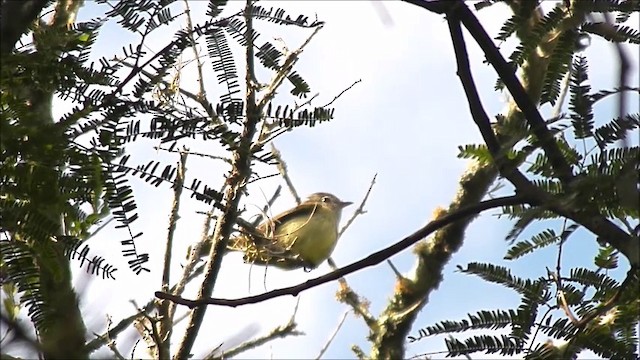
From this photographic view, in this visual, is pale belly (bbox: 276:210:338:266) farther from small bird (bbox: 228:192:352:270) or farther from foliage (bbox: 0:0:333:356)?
foliage (bbox: 0:0:333:356)

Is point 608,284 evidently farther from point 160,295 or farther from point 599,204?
point 160,295

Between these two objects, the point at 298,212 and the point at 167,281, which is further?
the point at 298,212

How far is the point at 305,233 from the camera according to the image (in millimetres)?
5664

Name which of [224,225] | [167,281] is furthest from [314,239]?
[224,225]

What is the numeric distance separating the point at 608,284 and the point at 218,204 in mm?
925

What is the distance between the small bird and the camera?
485cm

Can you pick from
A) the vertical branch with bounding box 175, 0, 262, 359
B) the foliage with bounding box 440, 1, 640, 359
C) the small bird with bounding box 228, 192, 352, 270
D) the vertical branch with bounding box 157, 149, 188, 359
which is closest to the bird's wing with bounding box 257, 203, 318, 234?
the small bird with bounding box 228, 192, 352, 270

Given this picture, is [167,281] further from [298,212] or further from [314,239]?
[298,212]

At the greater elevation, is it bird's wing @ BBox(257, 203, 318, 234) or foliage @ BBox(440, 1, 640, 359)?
bird's wing @ BBox(257, 203, 318, 234)

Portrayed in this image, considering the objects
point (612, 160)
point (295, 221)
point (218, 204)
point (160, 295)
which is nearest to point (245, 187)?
point (218, 204)

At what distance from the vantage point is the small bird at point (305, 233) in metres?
4.85

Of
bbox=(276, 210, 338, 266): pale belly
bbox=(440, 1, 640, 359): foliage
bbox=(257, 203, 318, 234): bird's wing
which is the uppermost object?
bbox=(257, 203, 318, 234): bird's wing

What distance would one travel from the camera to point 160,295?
1840 mm

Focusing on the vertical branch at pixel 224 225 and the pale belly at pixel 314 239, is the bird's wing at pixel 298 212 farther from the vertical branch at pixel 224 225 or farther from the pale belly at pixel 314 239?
the vertical branch at pixel 224 225
